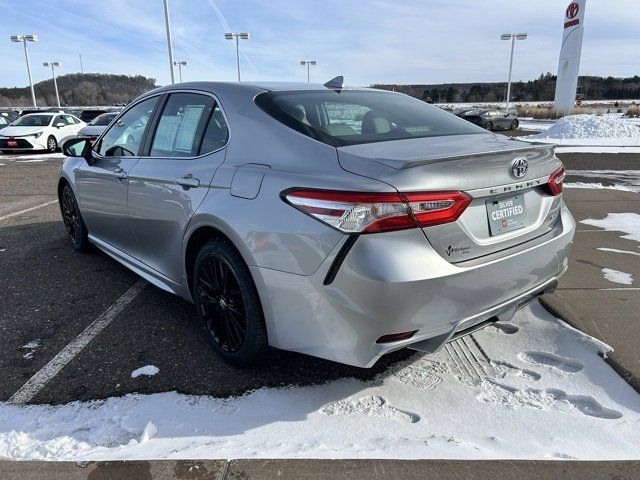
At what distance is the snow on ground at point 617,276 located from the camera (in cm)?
412

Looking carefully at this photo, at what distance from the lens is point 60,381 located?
288cm

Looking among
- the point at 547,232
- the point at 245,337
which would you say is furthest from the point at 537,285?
the point at 245,337

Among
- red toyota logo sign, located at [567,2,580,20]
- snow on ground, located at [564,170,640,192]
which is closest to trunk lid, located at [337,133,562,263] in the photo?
snow on ground, located at [564,170,640,192]

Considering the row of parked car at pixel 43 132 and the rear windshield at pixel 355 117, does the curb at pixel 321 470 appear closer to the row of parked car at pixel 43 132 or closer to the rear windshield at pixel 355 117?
the rear windshield at pixel 355 117

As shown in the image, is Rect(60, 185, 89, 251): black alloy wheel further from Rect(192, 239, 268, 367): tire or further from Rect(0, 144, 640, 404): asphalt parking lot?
Rect(192, 239, 268, 367): tire

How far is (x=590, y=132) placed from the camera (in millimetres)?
22000

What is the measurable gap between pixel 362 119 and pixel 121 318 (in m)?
2.28

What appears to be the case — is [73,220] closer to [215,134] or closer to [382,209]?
[215,134]

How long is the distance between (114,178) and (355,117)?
207cm

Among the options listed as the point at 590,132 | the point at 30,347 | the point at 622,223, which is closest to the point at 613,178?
the point at 622,223

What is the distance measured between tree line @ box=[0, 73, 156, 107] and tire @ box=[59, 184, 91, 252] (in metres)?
117

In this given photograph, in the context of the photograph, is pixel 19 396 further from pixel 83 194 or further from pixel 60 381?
pixel 83 194

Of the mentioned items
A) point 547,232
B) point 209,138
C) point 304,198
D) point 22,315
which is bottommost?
point 22,315

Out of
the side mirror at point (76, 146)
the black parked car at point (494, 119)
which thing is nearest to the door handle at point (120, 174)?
the side mirror at point (76, 146)
